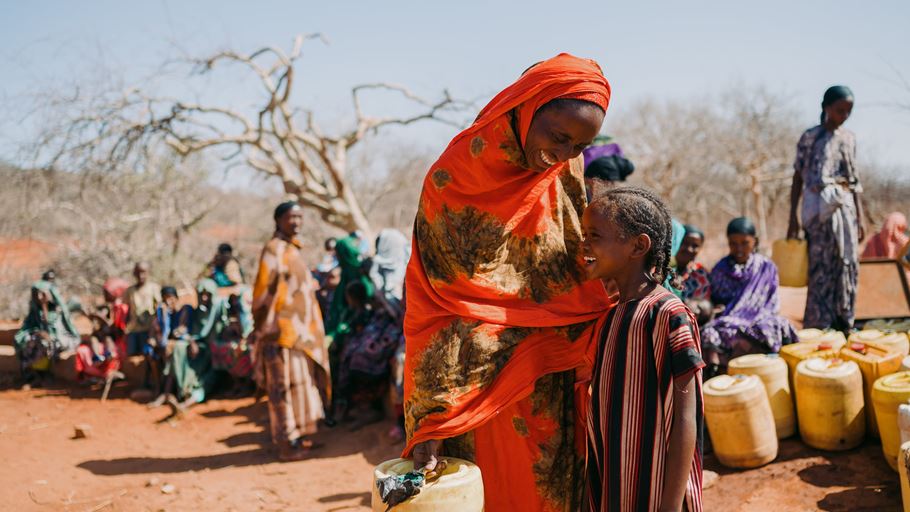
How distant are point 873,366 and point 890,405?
513 mm

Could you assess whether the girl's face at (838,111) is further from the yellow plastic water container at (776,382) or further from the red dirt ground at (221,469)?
the red dirt ground at (221,469)

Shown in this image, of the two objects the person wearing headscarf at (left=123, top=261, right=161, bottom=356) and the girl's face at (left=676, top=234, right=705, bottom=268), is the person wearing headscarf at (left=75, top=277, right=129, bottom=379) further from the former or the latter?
the girl's face at (left=676, top=234, right=705, bottom=268)

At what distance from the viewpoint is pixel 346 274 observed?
6.71 metres

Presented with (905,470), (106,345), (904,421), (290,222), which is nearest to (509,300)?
(905,470)

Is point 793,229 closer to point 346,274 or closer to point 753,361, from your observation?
point 753,361

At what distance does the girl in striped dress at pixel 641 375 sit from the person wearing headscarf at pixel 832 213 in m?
4.38

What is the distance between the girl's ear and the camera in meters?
1.85

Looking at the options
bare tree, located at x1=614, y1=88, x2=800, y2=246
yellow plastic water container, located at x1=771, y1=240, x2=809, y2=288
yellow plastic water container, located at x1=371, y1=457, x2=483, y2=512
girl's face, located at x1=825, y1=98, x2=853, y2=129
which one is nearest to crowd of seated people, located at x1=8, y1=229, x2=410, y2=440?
yellow plastic water container, located at x1=771, y1=240, x2=809, y2=288

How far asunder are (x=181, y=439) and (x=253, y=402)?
3.94 feet

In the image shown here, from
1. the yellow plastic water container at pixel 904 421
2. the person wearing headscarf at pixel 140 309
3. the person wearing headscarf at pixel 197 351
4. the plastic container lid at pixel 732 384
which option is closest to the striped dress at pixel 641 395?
the yellow plastic water container at pixel 904 421

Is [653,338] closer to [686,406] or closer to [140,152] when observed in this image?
[686,406]

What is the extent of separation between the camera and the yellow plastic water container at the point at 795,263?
5.81 metres

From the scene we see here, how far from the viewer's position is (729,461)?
399 cm

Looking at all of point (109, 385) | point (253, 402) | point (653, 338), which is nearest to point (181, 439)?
point (253, 402)
